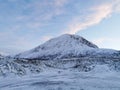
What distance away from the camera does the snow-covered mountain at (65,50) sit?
3821 inches

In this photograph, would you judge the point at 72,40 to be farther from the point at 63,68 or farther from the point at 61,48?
the point at 63,68

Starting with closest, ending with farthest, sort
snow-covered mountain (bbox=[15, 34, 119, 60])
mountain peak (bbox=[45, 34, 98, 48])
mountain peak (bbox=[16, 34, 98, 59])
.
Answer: snow-covered mountain (bbox=[15, 34, 119, 60])
mountain peak (bbox=[16, 34, 98, 59])
mountain peak (bbox=[45, 34, 98, 48])

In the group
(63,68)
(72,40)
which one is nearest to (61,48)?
(72,40)

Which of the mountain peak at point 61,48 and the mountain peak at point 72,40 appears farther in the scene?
the mountain peak at point 72,40

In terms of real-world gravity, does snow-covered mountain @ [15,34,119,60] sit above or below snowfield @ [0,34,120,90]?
above

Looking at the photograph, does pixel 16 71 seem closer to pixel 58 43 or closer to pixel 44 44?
pixel 58 43

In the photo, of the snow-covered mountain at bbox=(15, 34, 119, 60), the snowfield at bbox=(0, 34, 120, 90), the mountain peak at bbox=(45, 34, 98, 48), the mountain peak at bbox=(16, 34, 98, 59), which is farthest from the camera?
the mountain peak at bbox=(45, 34, 98, 48)

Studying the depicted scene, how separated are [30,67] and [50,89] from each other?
18.4 m

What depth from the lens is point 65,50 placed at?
376 feet

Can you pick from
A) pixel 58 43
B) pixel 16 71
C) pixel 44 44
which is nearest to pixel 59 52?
pixel 58 43

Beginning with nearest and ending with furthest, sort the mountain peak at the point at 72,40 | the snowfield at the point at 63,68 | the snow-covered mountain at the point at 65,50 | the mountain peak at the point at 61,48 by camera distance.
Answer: the snowfield at the point at 63,68 < the snow-covered mountain at the point at 65,50 < the mountain peak at the point at 61,48 < the mountain peak at the point at 72,40

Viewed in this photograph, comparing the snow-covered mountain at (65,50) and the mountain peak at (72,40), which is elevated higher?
the mountain peak at (72,40)

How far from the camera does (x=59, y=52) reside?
11269cm

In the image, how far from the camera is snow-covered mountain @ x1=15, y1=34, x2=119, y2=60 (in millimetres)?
97062
